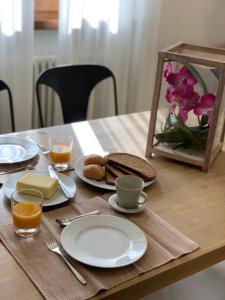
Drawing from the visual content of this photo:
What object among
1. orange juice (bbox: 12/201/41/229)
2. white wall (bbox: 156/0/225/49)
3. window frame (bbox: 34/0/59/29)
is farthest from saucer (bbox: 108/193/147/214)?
white wall (bbox: 156/0/225/49)

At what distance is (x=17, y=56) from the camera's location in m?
2.40

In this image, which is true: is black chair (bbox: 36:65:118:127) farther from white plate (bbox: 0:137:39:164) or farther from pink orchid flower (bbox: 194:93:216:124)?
pink orchid flower (bbox: 194:93:216:124)

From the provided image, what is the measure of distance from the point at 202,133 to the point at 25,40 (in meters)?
1.28

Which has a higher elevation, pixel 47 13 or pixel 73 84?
pixel 47 13

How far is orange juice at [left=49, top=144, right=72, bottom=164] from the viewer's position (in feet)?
4.57

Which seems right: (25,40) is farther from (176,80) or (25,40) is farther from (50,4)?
(176,80)

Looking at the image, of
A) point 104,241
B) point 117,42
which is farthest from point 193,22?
point 104,241

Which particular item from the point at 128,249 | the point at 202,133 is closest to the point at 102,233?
the point at 128,249

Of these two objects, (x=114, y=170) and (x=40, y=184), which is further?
(x=114, y=170)

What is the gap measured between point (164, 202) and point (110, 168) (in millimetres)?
202

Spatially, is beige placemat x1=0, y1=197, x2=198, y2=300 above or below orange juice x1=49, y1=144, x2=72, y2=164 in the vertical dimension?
below

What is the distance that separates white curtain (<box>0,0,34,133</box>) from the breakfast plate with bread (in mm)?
1155

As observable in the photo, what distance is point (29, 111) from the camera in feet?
8.31

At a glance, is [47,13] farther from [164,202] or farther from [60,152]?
[164,202]
